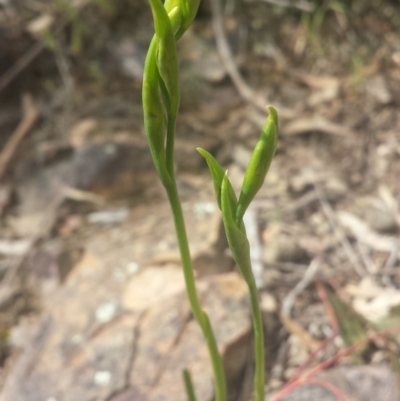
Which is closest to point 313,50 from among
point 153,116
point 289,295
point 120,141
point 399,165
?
point 399,165

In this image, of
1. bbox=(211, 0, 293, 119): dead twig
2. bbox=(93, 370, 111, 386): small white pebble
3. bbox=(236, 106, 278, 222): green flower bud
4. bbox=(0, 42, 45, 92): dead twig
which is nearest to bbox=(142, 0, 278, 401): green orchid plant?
bbox=(236, 106, 278, 222): green flower bud

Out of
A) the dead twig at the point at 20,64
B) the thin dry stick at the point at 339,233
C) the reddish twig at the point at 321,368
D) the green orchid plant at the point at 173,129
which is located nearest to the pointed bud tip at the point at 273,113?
the green orchid plant at the point at 173,129

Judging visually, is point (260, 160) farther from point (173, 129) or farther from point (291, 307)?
point (291, 307)

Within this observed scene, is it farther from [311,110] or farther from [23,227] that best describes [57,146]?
[311,110]

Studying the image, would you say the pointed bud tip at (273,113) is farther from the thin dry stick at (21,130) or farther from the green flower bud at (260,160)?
the thin dry stick at (21,130)

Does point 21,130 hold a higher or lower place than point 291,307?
higher

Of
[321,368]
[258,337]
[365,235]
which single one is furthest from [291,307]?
[258,337]
